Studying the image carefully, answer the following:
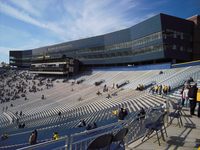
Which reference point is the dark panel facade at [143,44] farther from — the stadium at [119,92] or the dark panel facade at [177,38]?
the stadium at [119,92]

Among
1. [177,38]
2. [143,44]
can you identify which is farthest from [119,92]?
[177,38]

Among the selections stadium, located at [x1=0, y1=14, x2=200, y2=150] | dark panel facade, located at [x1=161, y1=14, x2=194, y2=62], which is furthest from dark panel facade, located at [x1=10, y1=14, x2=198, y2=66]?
stadium, located at [x1=0, y1=14, x2=200, y2=150]

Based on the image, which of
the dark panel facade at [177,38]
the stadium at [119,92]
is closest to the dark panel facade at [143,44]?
the dark panel facade at [177,38]

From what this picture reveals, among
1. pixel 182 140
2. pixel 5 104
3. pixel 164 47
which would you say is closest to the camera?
pixel 182 140

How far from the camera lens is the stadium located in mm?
8719

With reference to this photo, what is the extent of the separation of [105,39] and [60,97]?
30153 millimetres

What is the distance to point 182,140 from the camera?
705cm

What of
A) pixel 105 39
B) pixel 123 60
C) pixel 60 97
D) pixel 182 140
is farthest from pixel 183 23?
pixel 182 140

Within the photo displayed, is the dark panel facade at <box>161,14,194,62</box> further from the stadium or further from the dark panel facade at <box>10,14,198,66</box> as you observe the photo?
the stadium

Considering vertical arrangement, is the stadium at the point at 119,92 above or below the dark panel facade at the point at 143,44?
below

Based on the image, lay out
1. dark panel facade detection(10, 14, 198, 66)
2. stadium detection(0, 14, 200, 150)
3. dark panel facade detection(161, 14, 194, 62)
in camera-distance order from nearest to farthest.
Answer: stadium detection(0, 14, 200, 150)
dark panel facade detection(161, 14, 194, 62)
dark panel facade detection(10, 14, 198, 66)

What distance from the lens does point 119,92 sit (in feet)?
133

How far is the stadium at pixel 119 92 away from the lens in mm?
8719

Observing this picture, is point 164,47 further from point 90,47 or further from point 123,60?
point 90,47
